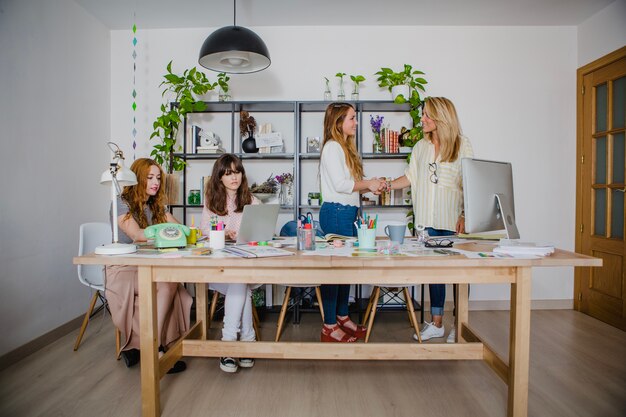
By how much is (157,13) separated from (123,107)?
925mm

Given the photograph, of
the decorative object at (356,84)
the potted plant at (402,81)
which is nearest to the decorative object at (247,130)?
the decorative object at (356,84)

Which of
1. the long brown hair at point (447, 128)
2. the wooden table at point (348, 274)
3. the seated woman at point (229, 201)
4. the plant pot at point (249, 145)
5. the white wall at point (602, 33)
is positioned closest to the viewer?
the wooden table at point (348, 274)

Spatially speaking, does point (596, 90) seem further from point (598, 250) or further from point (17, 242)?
point (17, 242)

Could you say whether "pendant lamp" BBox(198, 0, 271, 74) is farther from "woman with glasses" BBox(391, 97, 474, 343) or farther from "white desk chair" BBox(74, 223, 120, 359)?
"white desk chair" BBox(74, 223, 120, 359)

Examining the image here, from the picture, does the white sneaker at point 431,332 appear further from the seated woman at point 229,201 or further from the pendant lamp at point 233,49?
the pendant lamp at point 233,49

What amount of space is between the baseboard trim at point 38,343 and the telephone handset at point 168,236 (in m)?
1.35

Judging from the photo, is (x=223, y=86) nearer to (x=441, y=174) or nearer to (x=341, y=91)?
(x=341, y=91)

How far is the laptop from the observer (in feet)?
6.31

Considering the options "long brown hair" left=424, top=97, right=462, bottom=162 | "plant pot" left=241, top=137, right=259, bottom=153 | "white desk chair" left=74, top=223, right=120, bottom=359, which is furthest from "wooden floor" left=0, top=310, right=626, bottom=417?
"plant pot" left=241, top=137, right=259, bottom=153

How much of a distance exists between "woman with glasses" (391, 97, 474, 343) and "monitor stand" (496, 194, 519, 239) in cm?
46

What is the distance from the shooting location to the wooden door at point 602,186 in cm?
309

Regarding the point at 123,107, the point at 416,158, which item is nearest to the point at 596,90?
the point at 416,158

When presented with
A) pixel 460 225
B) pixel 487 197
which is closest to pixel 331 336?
pixel 460 225

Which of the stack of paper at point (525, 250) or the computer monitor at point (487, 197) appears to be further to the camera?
the computer monitor at point (487, 197)
